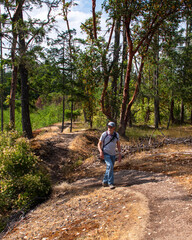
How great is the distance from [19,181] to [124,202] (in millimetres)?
3689

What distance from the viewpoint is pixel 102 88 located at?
1425 cm

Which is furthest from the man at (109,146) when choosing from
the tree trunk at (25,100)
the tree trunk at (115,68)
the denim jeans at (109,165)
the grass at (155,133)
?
the tree trunk at (25,100)

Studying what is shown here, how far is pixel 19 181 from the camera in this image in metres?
7.26

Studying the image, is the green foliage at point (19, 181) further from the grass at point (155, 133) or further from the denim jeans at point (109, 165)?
the grass at point (155, 133)

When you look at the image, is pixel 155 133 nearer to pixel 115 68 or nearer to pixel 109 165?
pixel 115 68

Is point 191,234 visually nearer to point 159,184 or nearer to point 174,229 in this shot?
point 174,229

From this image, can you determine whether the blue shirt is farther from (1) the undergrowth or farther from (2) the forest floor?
(1) the undergrowth

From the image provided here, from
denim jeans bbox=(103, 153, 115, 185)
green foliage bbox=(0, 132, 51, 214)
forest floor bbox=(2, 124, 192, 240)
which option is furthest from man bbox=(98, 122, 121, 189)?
green foliage bbox=(0, 132, 51, 214)

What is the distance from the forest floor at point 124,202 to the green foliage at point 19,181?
0.45 m

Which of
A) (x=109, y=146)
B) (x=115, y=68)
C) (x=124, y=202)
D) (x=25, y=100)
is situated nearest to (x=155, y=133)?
(x=115, y=68)

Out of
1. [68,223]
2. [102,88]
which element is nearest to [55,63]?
[102,88]

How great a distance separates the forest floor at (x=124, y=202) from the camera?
409 cm

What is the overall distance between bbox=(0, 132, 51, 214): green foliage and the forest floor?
45 centimetres

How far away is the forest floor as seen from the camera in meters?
4.09
